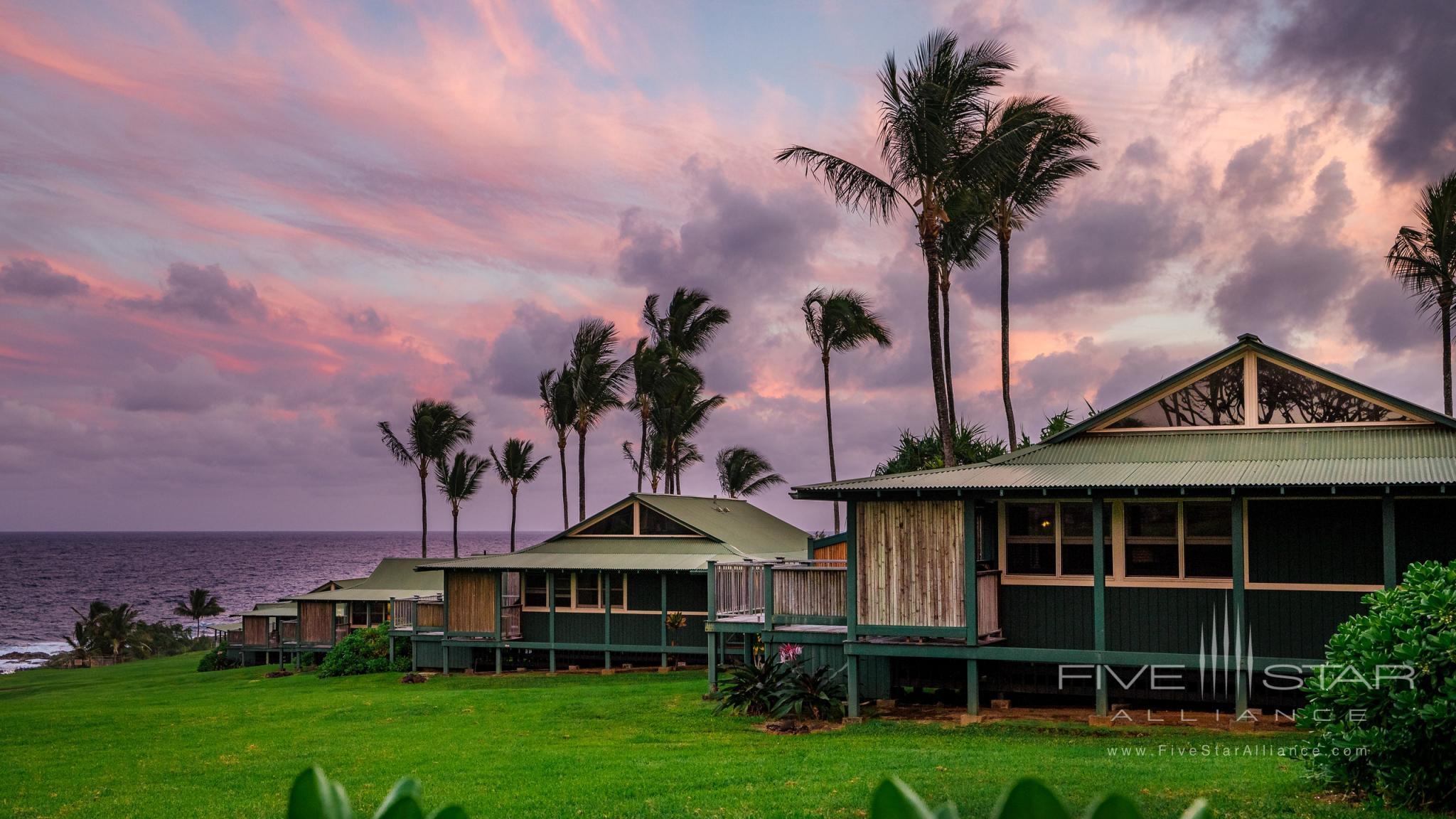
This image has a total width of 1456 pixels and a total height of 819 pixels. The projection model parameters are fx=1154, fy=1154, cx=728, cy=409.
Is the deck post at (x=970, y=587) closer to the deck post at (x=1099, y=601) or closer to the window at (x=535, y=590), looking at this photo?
the deck post at (x=1099, y=601)

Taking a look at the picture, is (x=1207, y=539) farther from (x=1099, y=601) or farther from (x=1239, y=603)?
(x=1099, y=601)

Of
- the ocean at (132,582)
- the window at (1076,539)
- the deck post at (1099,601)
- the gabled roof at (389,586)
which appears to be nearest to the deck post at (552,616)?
the gabled roof at (389,586)

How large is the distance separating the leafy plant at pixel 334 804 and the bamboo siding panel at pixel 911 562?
16.8 meters

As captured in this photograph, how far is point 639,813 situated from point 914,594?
26.2ft

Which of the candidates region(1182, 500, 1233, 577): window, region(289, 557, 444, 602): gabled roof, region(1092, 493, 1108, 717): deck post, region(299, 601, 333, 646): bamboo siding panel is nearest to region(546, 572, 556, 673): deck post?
region(289, 557, 444, 602): gabled roof

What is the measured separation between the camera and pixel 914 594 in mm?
18125

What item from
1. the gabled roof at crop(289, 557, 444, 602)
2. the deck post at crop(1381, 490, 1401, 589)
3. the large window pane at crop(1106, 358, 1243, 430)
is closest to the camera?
the deck post at crop(1381, 490, 1401, 589)

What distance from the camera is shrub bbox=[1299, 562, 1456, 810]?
9.57 metres

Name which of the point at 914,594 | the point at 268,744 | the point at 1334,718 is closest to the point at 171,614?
the point at 268,744

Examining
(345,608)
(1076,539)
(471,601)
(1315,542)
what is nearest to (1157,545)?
(1076,539)

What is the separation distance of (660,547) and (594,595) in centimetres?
225

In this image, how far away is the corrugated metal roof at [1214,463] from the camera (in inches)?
625

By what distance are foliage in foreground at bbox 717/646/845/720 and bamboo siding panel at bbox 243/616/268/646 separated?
3028 cm

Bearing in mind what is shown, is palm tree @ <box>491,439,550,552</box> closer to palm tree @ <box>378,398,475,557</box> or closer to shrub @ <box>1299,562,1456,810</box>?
palm tree @ <box>378,398,475,557</box>
